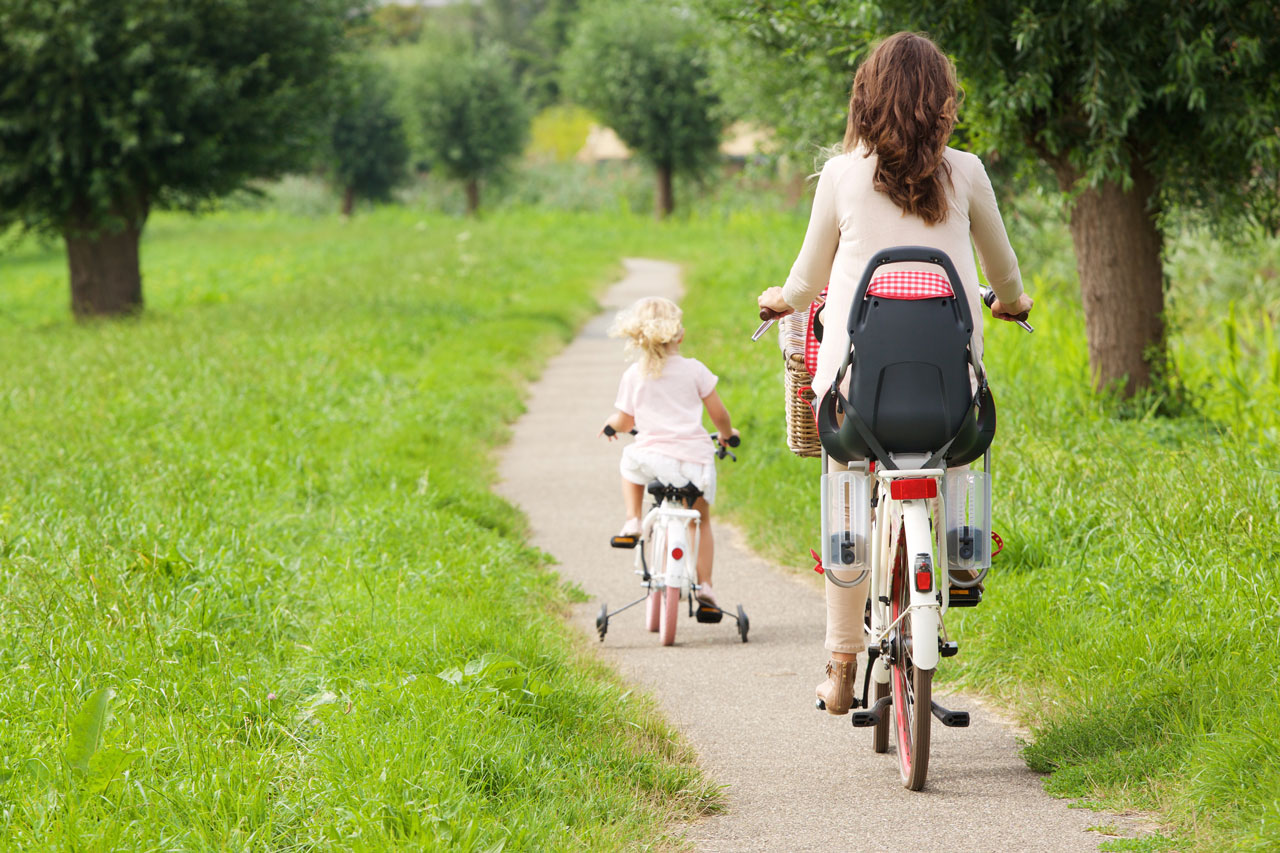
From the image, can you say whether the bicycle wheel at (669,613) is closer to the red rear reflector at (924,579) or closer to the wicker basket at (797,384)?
the wicker basket at (797,384)

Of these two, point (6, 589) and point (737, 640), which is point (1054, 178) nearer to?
point (737, 640)

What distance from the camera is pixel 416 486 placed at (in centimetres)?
739

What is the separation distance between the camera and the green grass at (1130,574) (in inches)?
136

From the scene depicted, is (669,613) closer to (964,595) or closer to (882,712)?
(882,712)

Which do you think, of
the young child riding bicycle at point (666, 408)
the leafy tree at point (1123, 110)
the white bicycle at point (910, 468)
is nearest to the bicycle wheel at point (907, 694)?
the white bicycle at point (910, 468)

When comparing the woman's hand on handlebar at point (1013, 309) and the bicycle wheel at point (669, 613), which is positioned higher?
the woman's hand on handlebar at point (1013, 309)

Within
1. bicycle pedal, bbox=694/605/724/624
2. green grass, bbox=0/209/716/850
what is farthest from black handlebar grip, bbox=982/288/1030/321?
bicycle pedal, bbox=694/605/724/624

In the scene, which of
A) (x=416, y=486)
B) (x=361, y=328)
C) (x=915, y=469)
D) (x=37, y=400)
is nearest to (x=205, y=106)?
(x=361, y=328)

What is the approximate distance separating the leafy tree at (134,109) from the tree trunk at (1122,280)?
453 inches

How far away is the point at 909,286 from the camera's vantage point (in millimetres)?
3264

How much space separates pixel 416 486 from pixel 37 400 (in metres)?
4.65

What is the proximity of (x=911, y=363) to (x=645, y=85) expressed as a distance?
119ft

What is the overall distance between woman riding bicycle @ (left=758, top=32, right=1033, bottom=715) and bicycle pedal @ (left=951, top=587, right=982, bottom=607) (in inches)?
27.3

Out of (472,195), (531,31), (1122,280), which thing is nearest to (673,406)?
(1122,280)
